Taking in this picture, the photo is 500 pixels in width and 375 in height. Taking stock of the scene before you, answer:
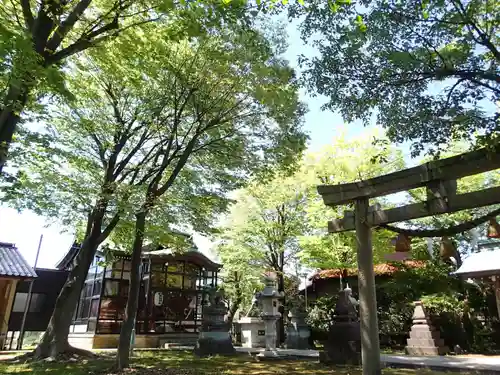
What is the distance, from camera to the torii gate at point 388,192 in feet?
19.9

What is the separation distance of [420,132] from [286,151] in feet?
16.7

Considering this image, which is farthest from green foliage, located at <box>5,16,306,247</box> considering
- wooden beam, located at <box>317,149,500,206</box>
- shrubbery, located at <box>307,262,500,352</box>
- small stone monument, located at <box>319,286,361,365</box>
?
shrubbery, located at <box>307,262,500,352</box>

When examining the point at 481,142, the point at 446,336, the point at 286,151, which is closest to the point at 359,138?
the point at 286,151

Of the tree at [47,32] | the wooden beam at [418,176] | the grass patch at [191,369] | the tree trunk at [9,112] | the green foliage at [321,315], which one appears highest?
the tree at [47,32]

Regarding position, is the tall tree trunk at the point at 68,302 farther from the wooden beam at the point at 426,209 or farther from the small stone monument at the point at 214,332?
the wooden beam at the point at 426,209

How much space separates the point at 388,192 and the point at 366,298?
2.04 metres

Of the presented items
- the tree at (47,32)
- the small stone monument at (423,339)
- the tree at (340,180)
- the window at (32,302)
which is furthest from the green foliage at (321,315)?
the tree at (47,32)

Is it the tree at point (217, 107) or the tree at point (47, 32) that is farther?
the tree at point (217, 107)

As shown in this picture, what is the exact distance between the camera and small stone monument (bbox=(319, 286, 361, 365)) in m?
10.7

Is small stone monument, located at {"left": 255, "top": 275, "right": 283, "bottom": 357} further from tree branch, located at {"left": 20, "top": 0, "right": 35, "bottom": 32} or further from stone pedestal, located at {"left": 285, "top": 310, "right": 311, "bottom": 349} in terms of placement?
tree branch, located at {"left": 20, "top": 0, "right": 35, "bottom": 32}

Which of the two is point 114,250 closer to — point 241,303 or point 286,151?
point 241,303

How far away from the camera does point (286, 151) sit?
1132 cm

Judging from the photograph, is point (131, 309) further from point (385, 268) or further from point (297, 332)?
point (385, 268)

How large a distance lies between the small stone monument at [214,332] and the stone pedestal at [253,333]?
5.39 m
